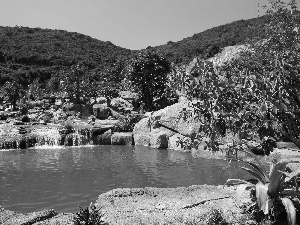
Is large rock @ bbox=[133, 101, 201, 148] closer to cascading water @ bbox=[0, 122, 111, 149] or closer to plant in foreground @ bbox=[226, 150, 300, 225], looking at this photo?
cascading water @ bbox=[0, 122, 111, 149]

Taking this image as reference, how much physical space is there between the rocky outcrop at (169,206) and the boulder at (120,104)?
5346 centimetres

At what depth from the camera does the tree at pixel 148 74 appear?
178 feet

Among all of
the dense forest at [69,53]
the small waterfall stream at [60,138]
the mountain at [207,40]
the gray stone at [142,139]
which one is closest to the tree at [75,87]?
the dense forest at [69,53]

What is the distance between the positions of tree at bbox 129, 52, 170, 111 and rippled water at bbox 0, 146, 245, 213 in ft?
89.3

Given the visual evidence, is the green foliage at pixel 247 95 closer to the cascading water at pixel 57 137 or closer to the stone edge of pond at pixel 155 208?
the stone edge of pond at pixel 155 208

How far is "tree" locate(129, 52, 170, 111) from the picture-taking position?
54.2m

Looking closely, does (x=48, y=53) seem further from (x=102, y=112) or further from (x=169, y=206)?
(x=169, y=206)

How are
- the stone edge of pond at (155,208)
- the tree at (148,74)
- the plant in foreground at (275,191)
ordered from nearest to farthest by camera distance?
the plant in foreground at (275,191) < the stone edge of pond at (155,208) < the tree at (148,74)

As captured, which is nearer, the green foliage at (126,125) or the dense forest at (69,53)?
the green foliage at (126,125)

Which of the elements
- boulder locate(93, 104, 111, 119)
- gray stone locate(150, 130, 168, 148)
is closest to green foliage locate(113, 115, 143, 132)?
gray stone locate(150, 130, 168, 148)

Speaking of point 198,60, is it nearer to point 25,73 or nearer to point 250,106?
point 250,106

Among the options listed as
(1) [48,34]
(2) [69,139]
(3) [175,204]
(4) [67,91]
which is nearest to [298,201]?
(3) [175,204]

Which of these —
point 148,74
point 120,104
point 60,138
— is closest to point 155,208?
point 60,138

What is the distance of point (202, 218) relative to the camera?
777 centimetres
